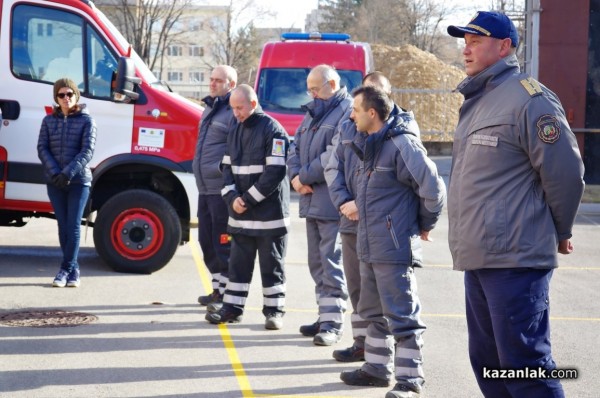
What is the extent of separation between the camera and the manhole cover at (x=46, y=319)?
809 centimetres

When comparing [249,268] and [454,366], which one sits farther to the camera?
[249,268]

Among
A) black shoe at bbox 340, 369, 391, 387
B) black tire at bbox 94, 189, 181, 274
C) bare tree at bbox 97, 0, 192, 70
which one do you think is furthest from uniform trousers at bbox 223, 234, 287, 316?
bare tree at bbox 97, 0, 192, 70

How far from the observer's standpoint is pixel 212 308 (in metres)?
8.46

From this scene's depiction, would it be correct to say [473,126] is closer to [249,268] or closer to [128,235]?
[249,268]

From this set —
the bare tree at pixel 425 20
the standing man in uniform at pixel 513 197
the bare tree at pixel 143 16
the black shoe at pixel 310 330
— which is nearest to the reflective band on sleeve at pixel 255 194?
the black shoe at pixel 310 330

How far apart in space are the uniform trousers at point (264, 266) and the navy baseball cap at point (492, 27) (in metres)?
3.70

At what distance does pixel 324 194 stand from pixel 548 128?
3.40 metres

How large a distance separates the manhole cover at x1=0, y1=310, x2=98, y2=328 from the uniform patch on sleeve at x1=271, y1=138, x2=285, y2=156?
6.92 ft

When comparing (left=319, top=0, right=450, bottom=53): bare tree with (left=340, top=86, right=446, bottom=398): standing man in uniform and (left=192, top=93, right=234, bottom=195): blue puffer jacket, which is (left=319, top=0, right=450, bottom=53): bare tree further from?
(left=340, top=86, right=446, bottom=398): standing man in uniform

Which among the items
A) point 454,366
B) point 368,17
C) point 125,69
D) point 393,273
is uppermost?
point 368,17

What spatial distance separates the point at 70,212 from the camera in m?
9.67

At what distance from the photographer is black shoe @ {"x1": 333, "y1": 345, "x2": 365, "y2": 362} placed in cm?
707

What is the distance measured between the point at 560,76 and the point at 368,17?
171 feet

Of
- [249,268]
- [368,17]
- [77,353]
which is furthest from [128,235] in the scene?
[368,17]
